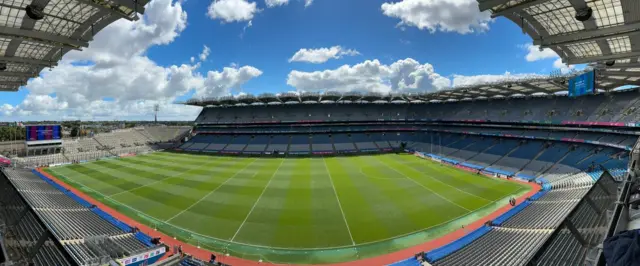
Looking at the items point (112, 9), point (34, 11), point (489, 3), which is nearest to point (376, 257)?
point (489, 3)

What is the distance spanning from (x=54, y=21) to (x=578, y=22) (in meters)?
21.1

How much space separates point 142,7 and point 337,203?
739 inches

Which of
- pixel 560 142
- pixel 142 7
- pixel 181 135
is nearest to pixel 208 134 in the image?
pixel 181 135

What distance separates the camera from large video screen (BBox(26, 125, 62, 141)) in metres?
46.2

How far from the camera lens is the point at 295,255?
14883mm

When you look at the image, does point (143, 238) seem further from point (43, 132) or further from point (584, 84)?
point (43, 132)

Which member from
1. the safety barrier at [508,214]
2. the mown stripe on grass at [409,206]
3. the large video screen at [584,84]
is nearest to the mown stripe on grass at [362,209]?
the mown stripe on grass at [409,206]

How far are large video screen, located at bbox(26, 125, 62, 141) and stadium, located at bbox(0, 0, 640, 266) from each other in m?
0.22

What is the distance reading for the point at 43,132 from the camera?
4753 centimetres

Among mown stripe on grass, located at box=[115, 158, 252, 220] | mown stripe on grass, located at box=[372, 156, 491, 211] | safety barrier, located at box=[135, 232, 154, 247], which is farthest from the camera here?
mown stripe on grass, located at box=[372, 156, 491, 211]

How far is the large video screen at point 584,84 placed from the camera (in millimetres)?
21734

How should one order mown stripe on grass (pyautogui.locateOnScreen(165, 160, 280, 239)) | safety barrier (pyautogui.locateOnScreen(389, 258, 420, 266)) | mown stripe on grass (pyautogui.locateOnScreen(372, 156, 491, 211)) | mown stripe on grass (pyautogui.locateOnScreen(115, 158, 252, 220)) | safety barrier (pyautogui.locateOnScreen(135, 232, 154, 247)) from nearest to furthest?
safety barrier (pyautogui.locateOnScreen(389, 258, 420, 266)), safety barrier (pyautogui.locateOnScreen(135, 232, 154, 247)), mown stripe on grass (pyautogui.locateOnScreen(165, 160, 280, 239)), mown stripe on grass (pyautogui.locateOnScreen(115, 158, 252, 220)), mown stripe on grass (pyautogui.locateOnScreen(372, 156, 491, 211))

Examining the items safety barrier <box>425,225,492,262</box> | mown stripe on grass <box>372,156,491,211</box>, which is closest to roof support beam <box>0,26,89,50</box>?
safety barrier <box>425,225,492,262</box>

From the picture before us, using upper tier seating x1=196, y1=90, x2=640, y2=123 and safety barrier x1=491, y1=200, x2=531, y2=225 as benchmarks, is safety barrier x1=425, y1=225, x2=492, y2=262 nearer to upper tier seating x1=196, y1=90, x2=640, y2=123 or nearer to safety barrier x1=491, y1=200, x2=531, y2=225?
safety barrier x1=491, y1=200, x2=531, y2=225
